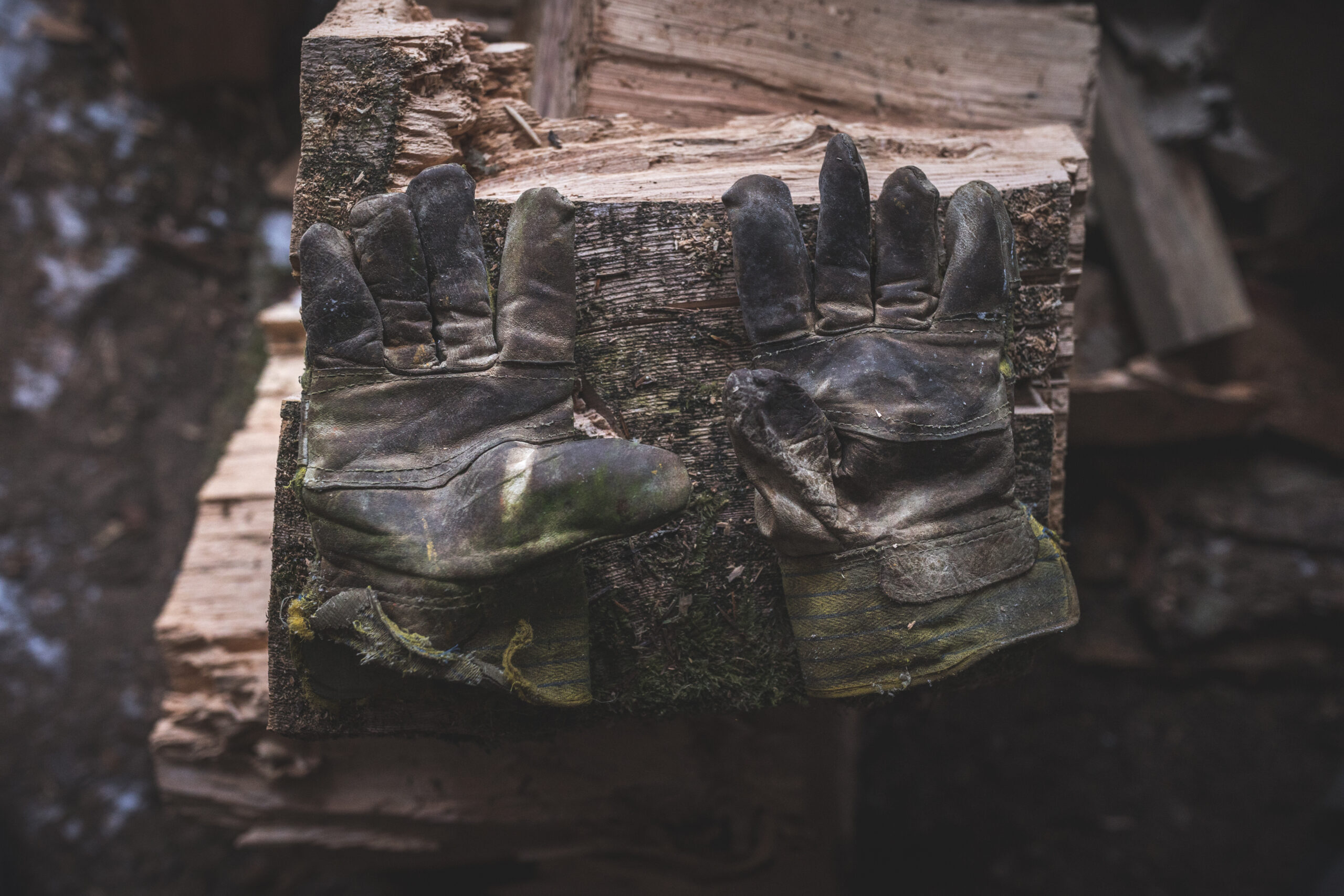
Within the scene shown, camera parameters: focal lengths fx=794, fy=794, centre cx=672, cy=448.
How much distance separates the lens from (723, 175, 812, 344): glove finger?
1.27 meters

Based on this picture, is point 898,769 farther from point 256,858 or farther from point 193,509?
point 193,509

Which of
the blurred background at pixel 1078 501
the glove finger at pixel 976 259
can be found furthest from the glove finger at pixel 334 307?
the blurred background at pixel 1078 501

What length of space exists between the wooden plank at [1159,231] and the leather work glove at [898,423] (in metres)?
1.58

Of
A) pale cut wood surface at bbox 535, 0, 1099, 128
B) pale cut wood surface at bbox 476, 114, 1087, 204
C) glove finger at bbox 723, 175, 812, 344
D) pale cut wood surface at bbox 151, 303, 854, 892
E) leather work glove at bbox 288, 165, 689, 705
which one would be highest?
pale cut wood surface at bbox 535, 0, 1099, 128

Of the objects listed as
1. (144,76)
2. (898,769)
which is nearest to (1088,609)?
(898,769)

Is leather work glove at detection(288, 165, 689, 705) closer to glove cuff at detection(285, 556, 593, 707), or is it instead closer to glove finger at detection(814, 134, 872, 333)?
glove cuff at detection(285, 556, 593, 707)

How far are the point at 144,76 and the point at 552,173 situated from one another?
8.67 feet

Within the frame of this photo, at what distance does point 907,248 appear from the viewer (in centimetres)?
130

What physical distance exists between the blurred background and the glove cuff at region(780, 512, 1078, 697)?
146 centimetres

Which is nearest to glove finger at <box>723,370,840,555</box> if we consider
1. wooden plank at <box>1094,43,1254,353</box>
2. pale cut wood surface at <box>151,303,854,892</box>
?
pale cut wood surface at <box>151,303,854,892</box>

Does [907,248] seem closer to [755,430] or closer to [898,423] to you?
[898,423]

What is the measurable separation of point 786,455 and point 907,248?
0.43 meters

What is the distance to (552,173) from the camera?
1.50 m

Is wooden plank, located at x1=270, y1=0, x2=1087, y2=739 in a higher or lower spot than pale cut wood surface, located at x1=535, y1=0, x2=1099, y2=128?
lower
